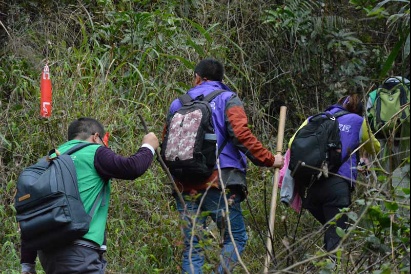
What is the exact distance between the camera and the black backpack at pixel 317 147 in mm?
7301

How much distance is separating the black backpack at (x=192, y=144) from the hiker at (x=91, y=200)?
84cm

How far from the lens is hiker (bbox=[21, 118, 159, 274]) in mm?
5426

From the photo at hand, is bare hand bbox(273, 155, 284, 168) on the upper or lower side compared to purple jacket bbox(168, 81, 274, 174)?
lower

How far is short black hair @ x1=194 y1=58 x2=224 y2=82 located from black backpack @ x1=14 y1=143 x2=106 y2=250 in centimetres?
194

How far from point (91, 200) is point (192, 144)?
4.09 ft

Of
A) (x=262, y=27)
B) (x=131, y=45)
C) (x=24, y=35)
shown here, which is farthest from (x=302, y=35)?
(x=24, y=35)

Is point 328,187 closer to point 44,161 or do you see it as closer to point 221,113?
point 221,113

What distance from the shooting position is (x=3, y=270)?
7383mm

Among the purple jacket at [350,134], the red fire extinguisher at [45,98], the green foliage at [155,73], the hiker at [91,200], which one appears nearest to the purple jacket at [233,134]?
the purple jacket at [350,134]

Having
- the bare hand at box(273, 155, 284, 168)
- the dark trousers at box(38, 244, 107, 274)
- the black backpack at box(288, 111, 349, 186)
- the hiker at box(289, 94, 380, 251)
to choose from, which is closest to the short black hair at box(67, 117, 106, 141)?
the dark trousers at box(38, 244, 107, 274)

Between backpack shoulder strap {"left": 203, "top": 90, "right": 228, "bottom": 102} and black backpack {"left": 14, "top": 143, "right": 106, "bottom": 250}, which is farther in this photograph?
backpack shoulder strap {"left": 203, "top": 90, "right": 228, "bottom": 102}

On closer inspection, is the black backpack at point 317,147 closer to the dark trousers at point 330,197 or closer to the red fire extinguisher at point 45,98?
the dark trousers at point 330,197

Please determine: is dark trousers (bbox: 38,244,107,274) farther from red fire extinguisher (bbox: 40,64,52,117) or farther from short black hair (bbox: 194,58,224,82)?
red fire extinguisher (bbox: 40,64,52,117)

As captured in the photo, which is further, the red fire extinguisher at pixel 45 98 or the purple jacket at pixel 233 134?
the red fire extinguisher at pixel 45 98
